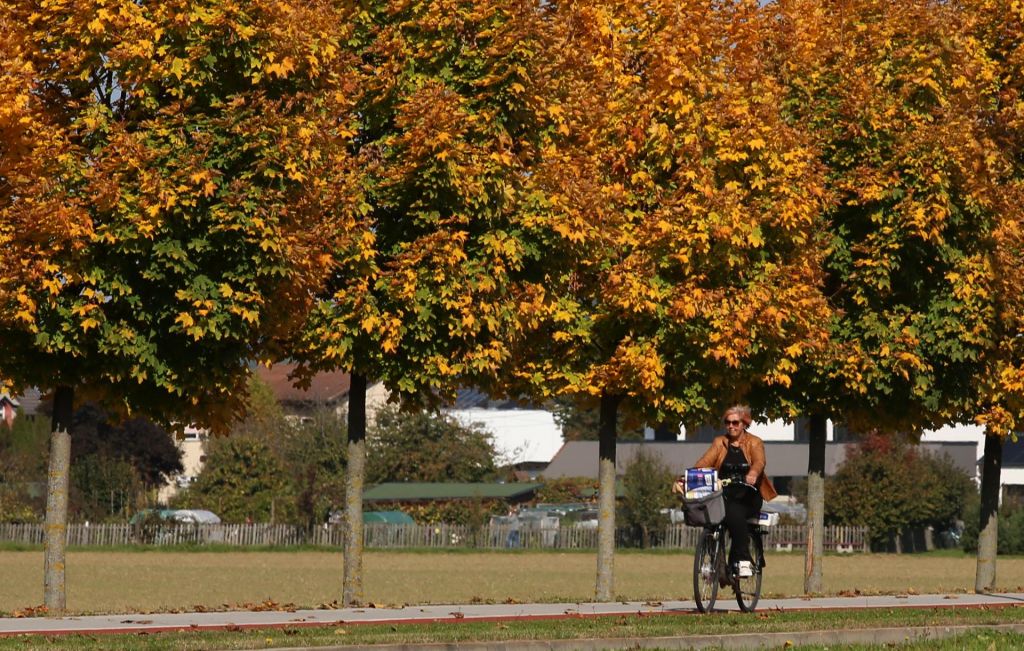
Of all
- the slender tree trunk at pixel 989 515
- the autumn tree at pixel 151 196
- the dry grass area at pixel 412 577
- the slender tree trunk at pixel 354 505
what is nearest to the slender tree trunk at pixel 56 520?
the autumn tree at pixel 151 196

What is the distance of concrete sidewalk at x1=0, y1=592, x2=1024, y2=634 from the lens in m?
14.8

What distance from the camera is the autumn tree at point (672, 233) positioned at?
24.7m

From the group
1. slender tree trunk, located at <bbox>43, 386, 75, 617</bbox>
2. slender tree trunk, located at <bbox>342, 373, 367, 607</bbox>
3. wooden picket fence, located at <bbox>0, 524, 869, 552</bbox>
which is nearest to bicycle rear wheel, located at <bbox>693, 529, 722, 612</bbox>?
slender tree trunk, located at <bbox>342, 373, 367, 607</bbox>

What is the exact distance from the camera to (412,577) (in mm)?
43969

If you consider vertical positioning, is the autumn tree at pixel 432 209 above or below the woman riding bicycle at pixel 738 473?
above

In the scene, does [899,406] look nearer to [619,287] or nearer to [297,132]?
[619,287]

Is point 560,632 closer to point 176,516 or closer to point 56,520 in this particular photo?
point 56,520

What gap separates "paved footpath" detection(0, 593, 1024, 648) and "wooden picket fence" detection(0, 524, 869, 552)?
161ft

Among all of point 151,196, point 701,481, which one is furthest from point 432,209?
point 701,481

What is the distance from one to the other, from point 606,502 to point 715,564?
845cm

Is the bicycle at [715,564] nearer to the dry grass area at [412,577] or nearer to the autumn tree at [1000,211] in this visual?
the dry grass area at [412,577]

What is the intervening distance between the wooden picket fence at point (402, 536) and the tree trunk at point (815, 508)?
42.2 m

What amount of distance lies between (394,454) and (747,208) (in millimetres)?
64075

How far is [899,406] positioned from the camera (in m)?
27.3
